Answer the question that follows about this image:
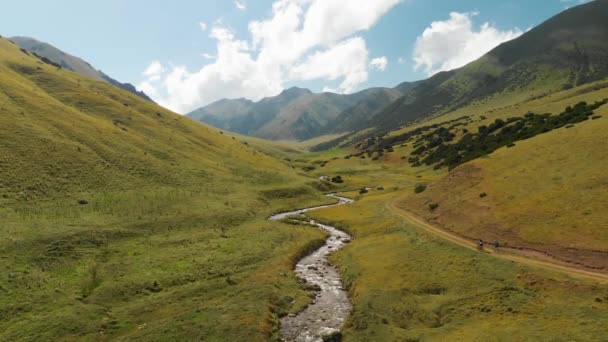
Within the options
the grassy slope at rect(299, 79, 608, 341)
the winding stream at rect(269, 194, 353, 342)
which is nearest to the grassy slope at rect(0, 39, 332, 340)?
the winding stream at rect(269, 194, 353, 342)

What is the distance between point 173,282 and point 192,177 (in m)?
52.9

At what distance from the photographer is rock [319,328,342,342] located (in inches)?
1425

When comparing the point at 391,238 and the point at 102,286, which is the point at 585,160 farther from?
the point at 102,286

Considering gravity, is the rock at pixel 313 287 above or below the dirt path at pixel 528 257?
above

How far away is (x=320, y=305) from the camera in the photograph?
43.8m

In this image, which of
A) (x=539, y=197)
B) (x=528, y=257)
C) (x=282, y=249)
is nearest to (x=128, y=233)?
(x=282, y=249)

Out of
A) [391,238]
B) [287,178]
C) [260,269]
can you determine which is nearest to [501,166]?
[391,238]

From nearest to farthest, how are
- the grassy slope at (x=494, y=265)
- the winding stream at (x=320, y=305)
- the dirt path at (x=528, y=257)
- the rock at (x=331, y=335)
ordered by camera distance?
the grassy slope at (x=494, y=265), the rock at (x=331, y=335), the winding stream at (x=320, y=305), the dirt path at (x=528, y=257)

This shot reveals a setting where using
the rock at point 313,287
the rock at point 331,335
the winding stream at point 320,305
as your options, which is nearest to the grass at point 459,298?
the rock at point 331,335

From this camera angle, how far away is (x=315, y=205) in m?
106

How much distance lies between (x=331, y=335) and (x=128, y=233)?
136ft

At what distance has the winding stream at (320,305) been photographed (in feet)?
124

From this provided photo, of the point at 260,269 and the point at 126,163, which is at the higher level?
the point at 126,163

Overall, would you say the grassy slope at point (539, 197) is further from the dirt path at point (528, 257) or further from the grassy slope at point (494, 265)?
the dirt path at point (528, 257)
